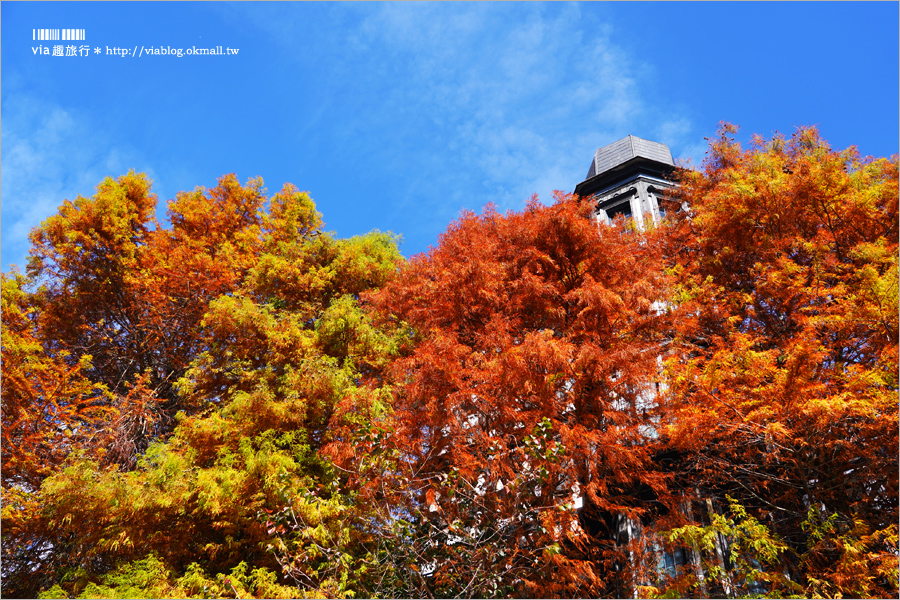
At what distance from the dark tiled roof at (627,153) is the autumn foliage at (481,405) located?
5.19 metres

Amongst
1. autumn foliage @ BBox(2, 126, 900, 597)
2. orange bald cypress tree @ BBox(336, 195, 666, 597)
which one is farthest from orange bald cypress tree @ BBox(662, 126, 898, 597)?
orange bald cypress tree @ BBox(336, 195, 666, 597)

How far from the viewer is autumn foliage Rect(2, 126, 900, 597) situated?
9305 mm

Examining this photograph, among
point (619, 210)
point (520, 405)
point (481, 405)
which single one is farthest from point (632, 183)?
point (481, 405)

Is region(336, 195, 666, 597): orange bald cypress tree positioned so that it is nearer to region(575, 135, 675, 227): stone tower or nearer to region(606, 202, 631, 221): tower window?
region(575, 135, 675, 227): stone tower

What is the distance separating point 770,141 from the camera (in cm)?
1723

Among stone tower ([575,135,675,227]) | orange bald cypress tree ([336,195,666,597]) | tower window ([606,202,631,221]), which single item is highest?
stone tower ([575,135,675,227])

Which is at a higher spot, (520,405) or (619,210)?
(619,210)

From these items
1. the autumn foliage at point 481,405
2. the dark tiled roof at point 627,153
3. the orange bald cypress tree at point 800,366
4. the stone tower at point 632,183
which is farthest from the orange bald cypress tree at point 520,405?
the dark tiled roof at point 627,153

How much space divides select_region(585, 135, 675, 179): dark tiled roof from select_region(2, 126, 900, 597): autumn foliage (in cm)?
519

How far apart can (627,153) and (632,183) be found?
1.77m

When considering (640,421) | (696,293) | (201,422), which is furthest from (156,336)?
(696,293)

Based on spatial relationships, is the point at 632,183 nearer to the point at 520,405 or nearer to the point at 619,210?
the point at 619,210

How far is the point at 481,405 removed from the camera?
11531 mm

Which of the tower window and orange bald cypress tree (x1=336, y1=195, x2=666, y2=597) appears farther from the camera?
the tower window
